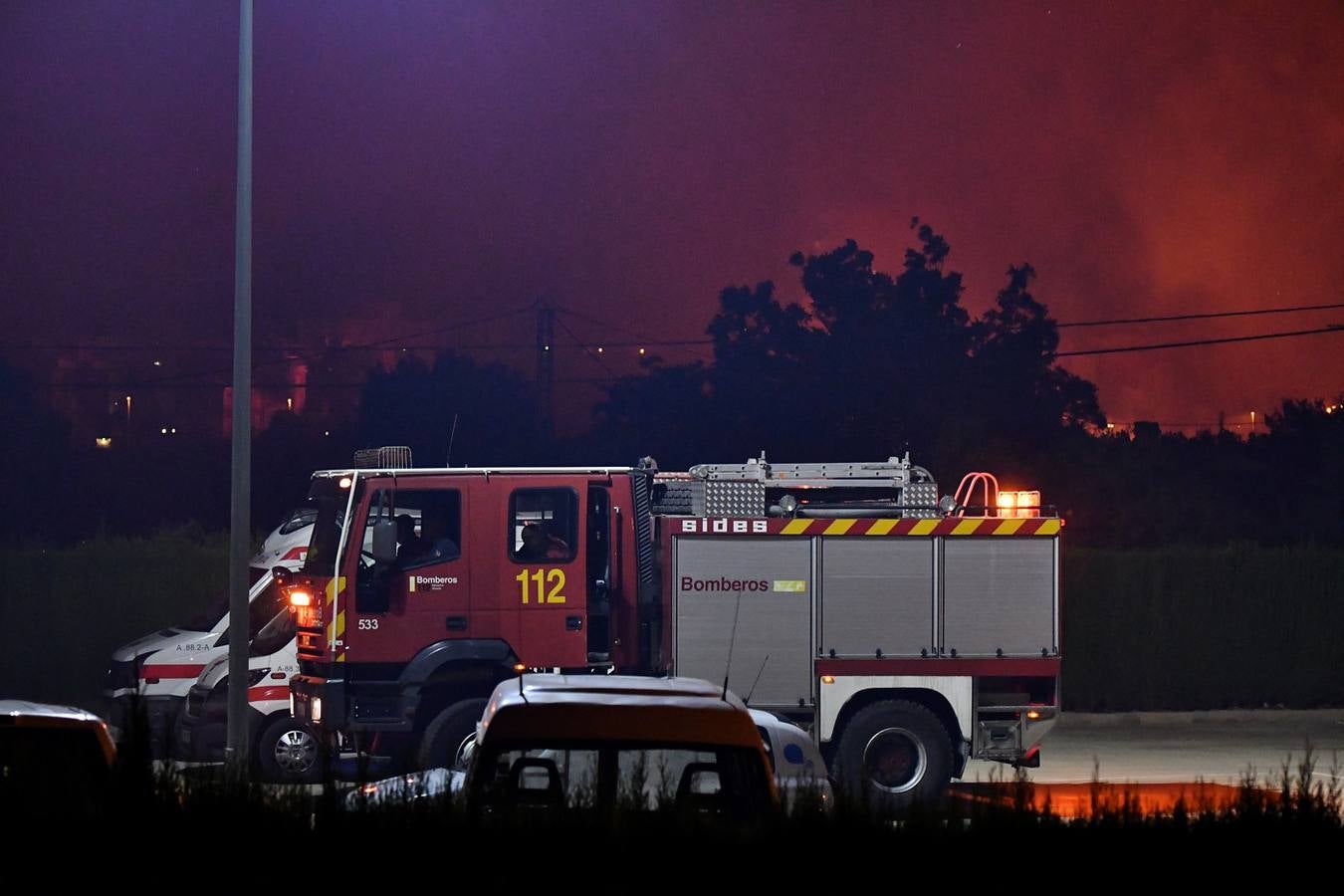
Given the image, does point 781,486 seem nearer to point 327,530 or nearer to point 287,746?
point 327,530

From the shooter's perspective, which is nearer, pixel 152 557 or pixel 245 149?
pixel 245 149

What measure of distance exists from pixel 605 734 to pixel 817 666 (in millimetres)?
6949

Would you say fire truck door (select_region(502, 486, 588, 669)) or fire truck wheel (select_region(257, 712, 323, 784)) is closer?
fire truck door (select_region(502, 486, 588, 669))

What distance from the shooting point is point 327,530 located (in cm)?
1312

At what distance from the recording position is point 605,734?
20.4 ft

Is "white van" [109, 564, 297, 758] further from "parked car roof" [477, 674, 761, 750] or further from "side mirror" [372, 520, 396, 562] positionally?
"parked car roof" [477, 674, 761, 750]

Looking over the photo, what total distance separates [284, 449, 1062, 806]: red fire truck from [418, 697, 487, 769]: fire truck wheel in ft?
0.08

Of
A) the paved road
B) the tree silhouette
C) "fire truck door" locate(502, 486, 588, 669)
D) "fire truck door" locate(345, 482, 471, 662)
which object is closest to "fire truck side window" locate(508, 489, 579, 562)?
"fire truck door" locate(502, 486, 588, 669)

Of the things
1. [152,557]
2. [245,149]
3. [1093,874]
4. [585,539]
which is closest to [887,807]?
[1093,874]

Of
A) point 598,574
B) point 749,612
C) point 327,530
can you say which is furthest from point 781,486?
point 327,530

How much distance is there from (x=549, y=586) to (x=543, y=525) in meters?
0.52

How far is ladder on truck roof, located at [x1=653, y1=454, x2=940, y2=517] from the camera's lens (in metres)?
13.3

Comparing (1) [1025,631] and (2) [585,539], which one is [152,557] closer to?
(2) [585,539]

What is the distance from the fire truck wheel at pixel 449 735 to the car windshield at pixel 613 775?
621 centimetres
